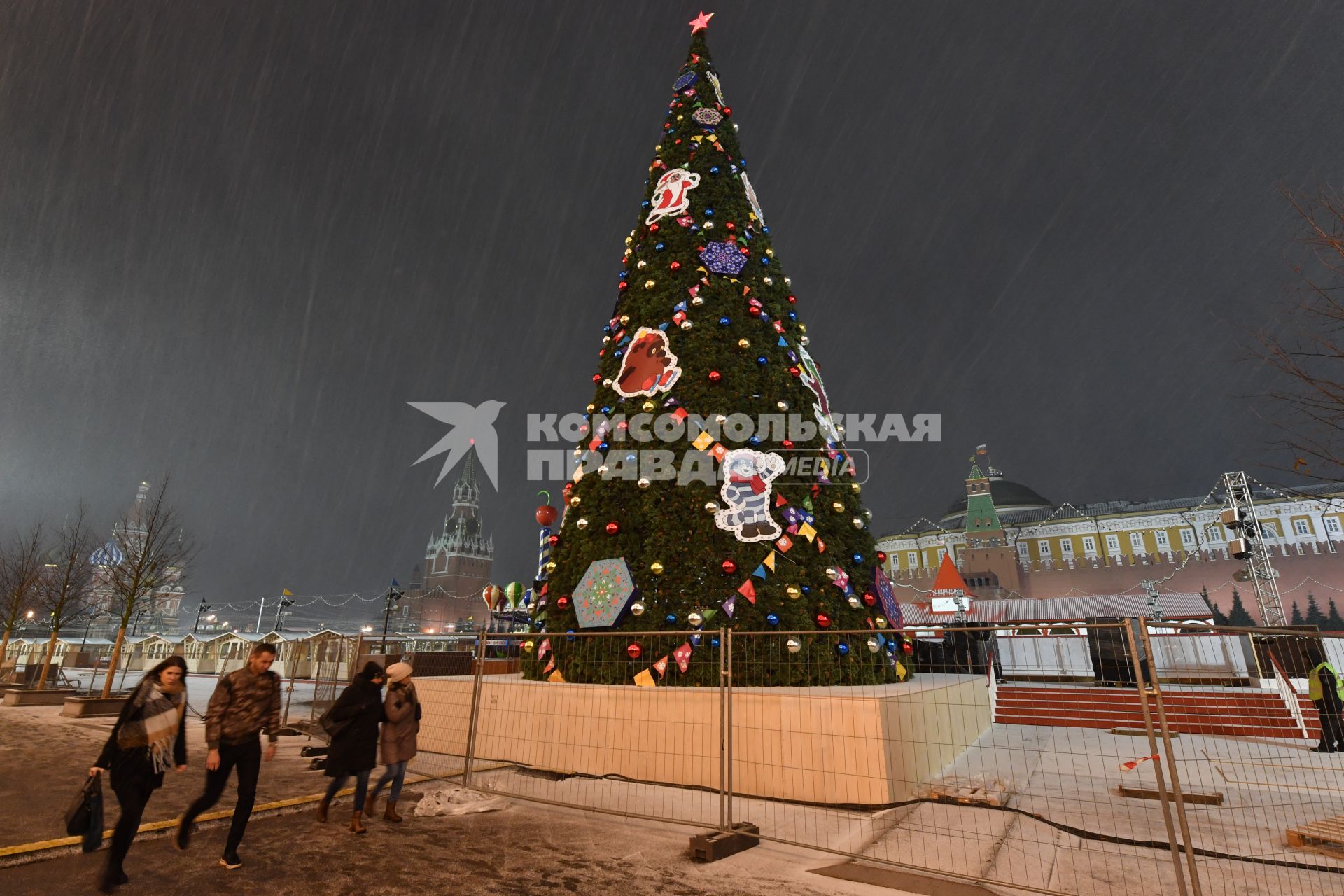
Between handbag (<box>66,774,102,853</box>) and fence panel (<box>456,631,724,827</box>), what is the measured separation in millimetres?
3187

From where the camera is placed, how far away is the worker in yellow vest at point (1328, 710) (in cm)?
854

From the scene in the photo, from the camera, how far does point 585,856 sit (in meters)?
4.50

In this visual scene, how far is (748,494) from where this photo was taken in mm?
8117

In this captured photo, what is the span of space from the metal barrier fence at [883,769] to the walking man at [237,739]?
2.38m

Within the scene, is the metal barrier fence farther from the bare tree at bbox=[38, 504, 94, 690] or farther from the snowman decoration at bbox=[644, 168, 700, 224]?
the bare tree at bbox=[38, 504, 94, 690]

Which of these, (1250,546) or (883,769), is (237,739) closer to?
(883,769)

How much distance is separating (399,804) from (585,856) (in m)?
2.58

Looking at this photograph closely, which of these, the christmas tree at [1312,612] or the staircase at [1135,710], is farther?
the christmas tree at [1312,612]

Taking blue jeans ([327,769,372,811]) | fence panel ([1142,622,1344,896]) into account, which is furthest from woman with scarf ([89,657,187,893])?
fence panel ([1142,622,1344,896])

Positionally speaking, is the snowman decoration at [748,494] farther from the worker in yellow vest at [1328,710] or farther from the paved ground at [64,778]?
the worker in yellow vest at [1328,710]

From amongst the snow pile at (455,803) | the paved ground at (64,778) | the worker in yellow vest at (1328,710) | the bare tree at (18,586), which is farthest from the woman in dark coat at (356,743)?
the bare tree at (18,586)

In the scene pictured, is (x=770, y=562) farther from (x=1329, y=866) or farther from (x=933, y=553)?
(x=933, y=553)

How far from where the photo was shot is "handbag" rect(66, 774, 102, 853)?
3.61 metres

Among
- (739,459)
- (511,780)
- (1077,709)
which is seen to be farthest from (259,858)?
(1077,709)
